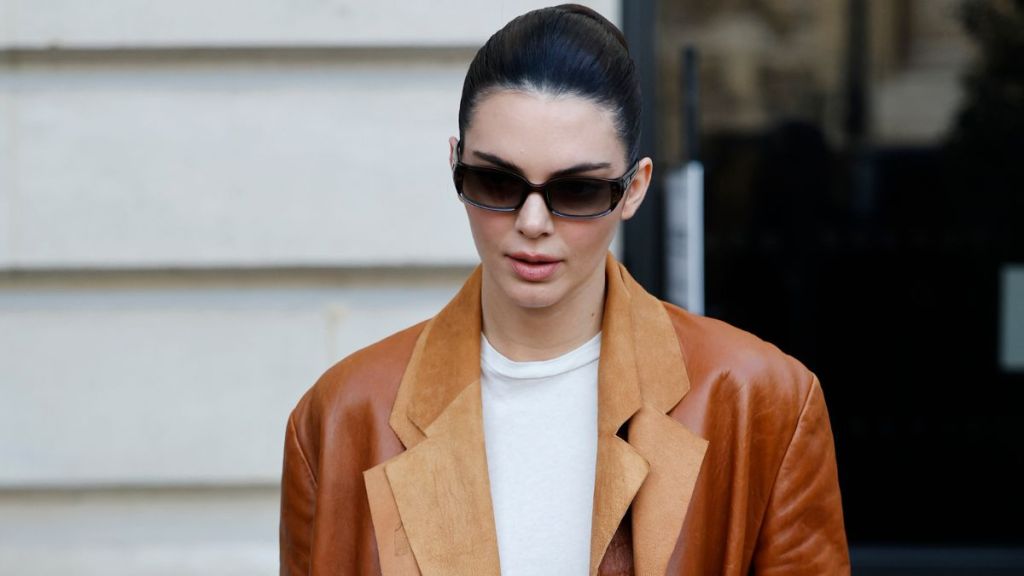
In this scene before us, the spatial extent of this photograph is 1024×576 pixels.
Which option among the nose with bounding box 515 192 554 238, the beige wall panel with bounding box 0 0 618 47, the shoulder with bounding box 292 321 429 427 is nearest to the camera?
the nose with bounding box 515 192 554 238

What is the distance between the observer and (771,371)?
2.20 m

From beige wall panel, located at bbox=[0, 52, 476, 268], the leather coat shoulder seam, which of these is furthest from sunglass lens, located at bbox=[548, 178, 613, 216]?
beige wall panel, located at bbox=[0, 52, 476, 268]

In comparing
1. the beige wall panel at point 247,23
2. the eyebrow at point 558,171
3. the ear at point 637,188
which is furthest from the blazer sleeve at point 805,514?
the beige wall panel at point 247,23

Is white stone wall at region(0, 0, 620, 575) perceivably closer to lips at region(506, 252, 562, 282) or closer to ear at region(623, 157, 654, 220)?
ear at region(623, 157, 654, 220)

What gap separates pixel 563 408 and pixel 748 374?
1.07 feet

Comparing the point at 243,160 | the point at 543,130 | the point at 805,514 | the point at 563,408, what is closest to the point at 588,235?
the point at 543,130

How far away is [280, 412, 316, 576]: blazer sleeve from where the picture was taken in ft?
7.79

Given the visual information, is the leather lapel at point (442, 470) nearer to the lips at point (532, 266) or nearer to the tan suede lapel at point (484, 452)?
the tan suede lapel at point (484, 452)

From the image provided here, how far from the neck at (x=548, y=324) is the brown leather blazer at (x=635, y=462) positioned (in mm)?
41

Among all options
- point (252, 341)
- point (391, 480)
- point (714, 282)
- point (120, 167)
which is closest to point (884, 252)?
point (714, 282)

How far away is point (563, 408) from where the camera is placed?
2.23m

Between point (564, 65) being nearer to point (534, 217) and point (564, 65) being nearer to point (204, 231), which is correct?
point (534, 217)

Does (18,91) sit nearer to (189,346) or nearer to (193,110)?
(193,110)

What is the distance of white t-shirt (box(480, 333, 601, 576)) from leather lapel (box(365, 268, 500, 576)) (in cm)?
4
